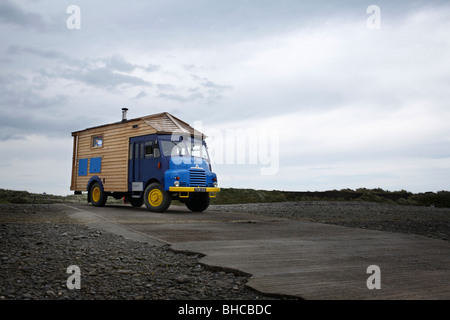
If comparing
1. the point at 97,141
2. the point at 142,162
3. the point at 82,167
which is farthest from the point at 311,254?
the point at 82,167

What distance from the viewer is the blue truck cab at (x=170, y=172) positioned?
1316 cm

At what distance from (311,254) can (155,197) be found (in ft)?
28.1

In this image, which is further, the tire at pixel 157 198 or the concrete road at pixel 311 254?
the tire at pixel 157 198

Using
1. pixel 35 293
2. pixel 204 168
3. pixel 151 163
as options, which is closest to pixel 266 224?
pixel 204 168

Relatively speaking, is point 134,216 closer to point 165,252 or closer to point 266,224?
point 266,224

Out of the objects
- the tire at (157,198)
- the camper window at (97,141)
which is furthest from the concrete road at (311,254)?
the camper window at (97,141)

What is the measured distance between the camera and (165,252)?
643 centimetres

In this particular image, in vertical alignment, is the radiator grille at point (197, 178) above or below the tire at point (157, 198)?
above

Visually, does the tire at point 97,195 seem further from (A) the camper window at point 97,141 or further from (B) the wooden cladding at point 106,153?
(A) the camper window at point 97,141

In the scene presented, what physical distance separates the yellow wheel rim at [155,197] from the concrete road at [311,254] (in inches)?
103

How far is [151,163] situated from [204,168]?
6.65 feet
